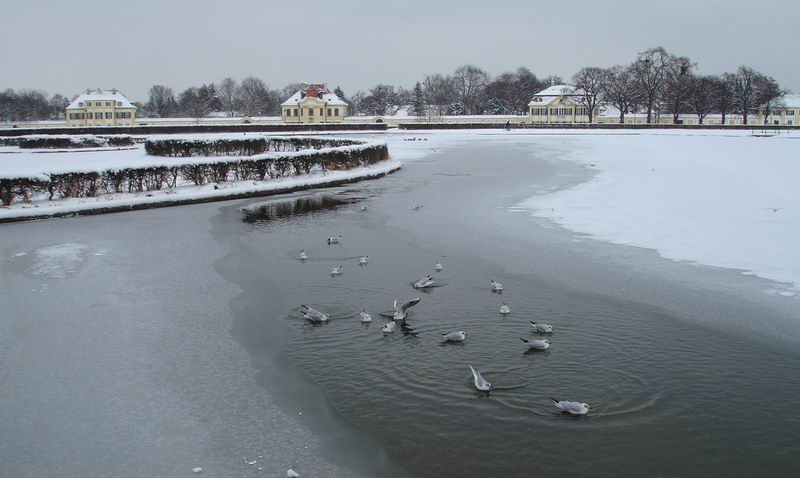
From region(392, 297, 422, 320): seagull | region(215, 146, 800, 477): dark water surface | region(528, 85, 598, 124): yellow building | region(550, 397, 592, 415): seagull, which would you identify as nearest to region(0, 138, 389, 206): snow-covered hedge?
region(215, 146, 800, 477): dark water surface

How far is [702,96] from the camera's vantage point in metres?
97.7

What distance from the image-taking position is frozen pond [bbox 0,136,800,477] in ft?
18.6

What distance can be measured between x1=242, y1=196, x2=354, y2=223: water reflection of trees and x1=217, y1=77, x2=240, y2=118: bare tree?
405ft

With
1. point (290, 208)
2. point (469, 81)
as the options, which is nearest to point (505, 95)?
point (469, 81)

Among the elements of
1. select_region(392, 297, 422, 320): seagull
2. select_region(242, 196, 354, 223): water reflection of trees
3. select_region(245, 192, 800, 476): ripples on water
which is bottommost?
select_region(245, 192, 800, 476): ripples on water

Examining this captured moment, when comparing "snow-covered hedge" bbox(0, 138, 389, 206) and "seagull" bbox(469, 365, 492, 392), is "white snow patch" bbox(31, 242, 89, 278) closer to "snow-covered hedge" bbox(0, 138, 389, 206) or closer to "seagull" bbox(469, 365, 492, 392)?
"snow-covered hedge" bbox(0, 138, 389, 206)

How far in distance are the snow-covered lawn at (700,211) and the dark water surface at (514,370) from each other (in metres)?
2.70

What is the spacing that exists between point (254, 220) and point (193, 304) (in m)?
8.17

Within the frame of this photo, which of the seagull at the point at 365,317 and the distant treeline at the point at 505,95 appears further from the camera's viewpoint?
the distant treeline at the point at 505,95

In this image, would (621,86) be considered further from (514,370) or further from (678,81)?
(514,370)

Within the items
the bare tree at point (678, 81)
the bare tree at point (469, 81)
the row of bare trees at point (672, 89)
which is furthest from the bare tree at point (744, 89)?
the bare tree at point (469, 81)

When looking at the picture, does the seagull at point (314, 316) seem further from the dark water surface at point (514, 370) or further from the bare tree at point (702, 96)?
the bare tree at point (702, 96)

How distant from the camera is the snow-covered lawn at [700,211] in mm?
12453

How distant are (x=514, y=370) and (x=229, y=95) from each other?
470ft
